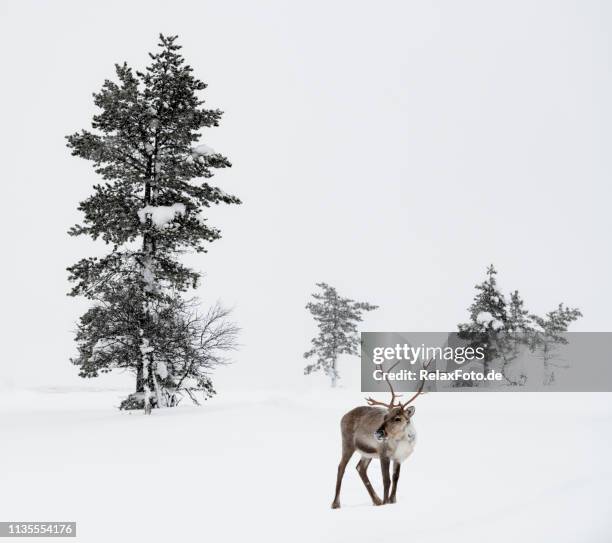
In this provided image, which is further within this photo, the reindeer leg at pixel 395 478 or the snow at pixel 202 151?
the snow at pixel 202 151

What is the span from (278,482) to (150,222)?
1313cm

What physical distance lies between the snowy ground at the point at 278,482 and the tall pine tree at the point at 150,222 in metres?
3.81

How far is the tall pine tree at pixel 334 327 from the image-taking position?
5434 cm

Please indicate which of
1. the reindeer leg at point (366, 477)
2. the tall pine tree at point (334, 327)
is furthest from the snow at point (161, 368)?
the tall pine tree at point (334, 327)

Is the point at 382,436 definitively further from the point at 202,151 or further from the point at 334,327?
the point at 334,327

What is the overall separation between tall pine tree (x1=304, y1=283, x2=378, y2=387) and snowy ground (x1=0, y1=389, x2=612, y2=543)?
1442 inches

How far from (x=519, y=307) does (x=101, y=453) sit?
40688mm

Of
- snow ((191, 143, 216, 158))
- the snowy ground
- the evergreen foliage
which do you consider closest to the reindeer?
the snowy ground

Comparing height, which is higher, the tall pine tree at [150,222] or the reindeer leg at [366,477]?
the tall pine tree at [150,222]

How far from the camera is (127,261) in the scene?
Answer: 867 inches

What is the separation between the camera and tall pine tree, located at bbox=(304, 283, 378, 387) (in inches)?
2140

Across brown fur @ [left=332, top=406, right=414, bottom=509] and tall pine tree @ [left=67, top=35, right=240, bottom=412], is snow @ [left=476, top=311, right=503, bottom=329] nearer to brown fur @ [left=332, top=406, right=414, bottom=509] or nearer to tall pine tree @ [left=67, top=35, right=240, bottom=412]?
tall pine tree @ [left=67, top=35, right=240, bottom=412]

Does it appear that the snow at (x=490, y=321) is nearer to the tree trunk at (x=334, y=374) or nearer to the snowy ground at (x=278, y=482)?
the tree trunk at (x=334, y=374)

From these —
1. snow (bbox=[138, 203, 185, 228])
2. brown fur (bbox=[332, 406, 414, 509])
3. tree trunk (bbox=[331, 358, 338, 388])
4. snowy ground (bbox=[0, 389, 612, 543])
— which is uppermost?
snow (bbox=[138, 203, 185, 228])
